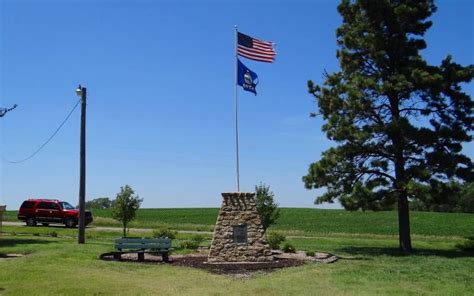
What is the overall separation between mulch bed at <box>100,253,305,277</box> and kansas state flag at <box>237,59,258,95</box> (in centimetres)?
654

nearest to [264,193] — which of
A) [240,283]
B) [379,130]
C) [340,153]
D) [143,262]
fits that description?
[340,153]

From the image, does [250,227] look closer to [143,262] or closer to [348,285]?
[143,262]

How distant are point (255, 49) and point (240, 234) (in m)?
7.15

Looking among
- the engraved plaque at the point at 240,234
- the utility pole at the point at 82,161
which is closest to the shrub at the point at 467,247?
the engraved plaque at the point at 240,234

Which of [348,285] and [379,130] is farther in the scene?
[379,130]

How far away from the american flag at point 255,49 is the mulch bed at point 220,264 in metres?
7.69

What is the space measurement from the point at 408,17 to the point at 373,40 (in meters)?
1.79

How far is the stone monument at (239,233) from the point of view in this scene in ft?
63.9

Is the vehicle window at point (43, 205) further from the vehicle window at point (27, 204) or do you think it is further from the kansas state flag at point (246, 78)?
the kansas state flag at point (246, 78)

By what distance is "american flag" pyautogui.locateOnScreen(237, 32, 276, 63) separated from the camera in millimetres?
21328

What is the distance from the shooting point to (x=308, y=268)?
661 inches

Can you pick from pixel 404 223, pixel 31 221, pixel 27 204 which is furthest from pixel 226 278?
pixel 27 204

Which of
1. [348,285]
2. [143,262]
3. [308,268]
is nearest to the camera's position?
[348,285]

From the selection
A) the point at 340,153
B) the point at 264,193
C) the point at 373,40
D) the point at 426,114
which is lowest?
the point at 264,193
